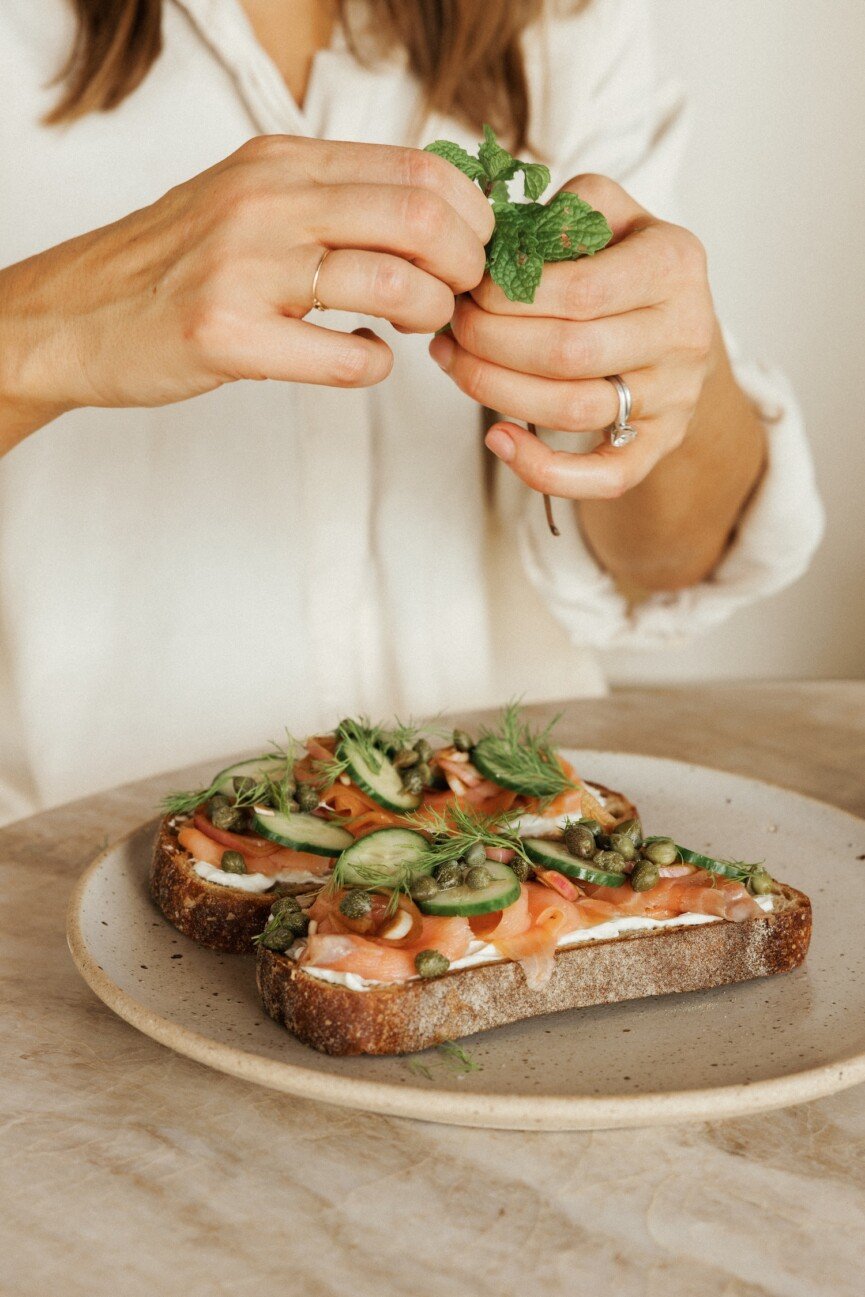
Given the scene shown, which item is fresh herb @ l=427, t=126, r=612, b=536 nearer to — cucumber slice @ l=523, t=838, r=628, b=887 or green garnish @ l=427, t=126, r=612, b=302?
green garnish @ l=427, t=126, r=612, b=302

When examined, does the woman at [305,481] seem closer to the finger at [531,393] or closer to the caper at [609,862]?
the finger at [531,393]

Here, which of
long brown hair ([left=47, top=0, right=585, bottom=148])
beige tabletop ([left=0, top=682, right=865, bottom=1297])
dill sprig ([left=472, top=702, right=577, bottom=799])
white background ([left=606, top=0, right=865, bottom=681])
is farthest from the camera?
white background ([left=606, top=0, right=865, bottom=681])

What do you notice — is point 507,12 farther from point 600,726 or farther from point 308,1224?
point 308,1224

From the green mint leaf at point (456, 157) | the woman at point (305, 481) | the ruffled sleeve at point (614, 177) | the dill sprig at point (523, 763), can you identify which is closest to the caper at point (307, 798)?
the dill sprig at point (523, 763)

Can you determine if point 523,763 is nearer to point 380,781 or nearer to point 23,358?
point 380,781

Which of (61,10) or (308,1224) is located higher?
(61,10)

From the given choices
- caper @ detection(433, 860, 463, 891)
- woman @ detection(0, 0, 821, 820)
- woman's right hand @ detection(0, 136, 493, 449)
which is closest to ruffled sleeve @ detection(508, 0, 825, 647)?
woman @ detection(0, 0, 821, 820)

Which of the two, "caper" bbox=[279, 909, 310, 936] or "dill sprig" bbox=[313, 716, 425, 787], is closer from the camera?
"caper" bbox=[279, 909, 310, 936]

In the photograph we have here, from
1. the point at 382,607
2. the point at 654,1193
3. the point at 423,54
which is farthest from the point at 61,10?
the point at 654,1193
